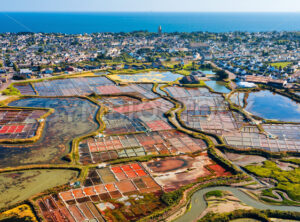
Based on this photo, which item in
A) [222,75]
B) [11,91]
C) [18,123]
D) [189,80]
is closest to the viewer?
[18,123]

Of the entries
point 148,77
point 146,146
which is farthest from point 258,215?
point 148,77

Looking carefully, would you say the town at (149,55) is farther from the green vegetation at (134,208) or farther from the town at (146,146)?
the green vegetation at (134,208)

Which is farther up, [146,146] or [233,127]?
[233,127]

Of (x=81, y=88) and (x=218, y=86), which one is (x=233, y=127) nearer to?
(x=218, y=86)

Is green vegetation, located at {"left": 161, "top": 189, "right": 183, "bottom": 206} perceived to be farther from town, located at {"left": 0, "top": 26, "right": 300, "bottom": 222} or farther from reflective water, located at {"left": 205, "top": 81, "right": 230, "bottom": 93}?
reflective water, located at {"left": 205, "top": 81, "right": 230, "bottom": 93}

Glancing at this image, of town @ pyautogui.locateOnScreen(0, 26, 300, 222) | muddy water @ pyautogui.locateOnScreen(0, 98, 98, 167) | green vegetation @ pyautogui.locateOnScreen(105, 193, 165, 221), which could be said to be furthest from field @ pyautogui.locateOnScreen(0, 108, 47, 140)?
green vegetation @ pyautogui.locateOnScreen(105, 193, 165, 221)

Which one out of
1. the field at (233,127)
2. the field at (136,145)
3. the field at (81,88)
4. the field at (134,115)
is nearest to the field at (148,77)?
the field at (81,88)
